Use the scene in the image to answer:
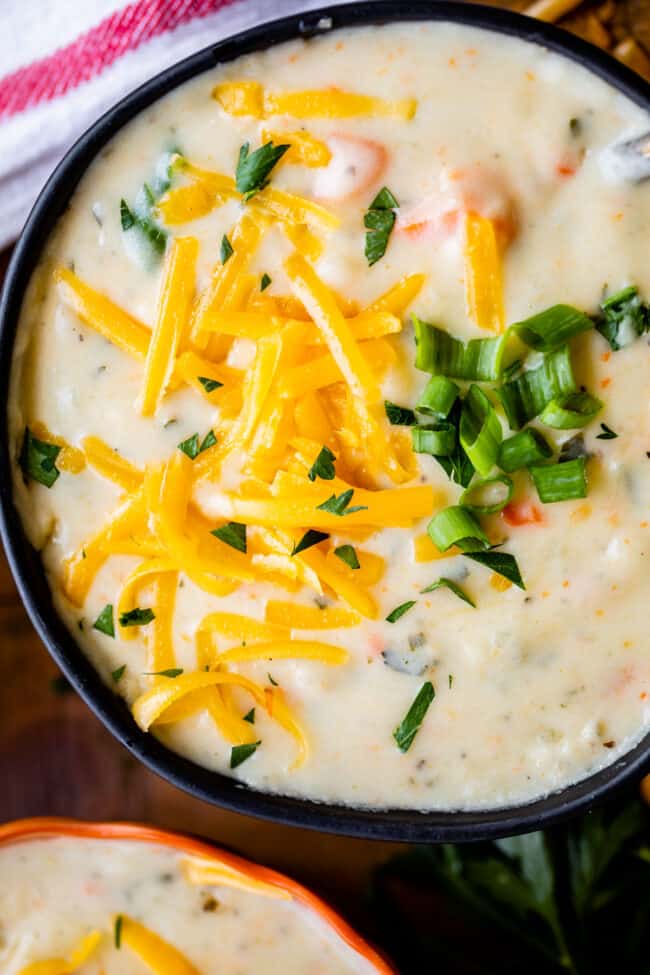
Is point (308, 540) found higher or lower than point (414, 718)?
higher

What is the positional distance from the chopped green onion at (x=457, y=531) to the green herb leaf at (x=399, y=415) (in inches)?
4.2

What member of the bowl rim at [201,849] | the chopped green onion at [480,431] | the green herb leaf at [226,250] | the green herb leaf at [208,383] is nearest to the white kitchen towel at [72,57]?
the green herb leaf at [226,250]

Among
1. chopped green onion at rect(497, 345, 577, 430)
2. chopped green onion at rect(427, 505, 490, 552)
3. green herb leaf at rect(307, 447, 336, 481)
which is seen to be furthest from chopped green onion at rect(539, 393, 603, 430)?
green herb leaf at rect(307, 447, 336, 481)

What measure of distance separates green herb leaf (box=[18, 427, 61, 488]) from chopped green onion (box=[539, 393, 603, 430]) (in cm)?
58

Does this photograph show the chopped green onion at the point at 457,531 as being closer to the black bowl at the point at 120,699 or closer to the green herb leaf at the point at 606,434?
the green herb leaf at the point at 606,434

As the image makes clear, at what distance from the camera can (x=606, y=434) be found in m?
1.33

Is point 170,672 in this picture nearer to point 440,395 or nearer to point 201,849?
point 201,849

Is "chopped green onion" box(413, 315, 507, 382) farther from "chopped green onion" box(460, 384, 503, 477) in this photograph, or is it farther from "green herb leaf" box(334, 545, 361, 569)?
"green herb leaf" box(334, 545, 361, 569)

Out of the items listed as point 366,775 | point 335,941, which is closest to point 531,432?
point 366,775

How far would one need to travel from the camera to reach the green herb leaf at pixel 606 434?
1327mm

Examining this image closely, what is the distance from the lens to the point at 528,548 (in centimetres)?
137

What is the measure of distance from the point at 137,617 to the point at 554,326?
1.99ft

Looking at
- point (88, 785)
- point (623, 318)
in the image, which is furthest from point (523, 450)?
point (88, 785)

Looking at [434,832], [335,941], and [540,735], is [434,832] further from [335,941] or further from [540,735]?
[335,941]
